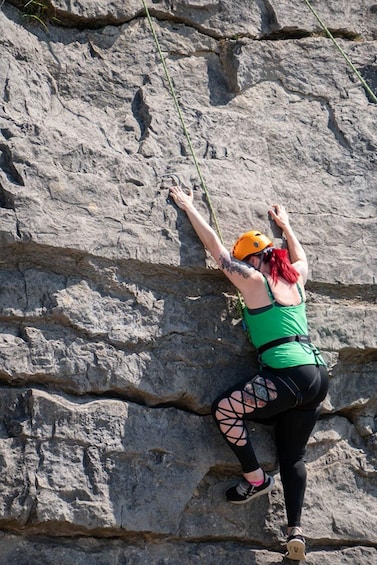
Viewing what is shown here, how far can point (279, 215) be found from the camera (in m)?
5.30

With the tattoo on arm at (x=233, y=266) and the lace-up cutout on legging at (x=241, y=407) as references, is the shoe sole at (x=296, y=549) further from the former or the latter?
the tattoo on arm at (x=233, y=266)

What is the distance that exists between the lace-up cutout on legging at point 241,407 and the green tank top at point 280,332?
0.15 m

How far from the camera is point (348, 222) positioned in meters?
5.50

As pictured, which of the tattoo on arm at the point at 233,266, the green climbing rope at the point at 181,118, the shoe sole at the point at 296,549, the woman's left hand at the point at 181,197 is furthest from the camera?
the green climbing rope at the point at 181,118

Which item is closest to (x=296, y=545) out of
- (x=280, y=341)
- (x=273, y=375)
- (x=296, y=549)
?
(x=296, y=549)

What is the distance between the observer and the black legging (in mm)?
4723

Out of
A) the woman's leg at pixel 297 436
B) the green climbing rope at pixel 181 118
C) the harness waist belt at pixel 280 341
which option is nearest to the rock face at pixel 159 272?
the green climbing rope at pixel 181 118

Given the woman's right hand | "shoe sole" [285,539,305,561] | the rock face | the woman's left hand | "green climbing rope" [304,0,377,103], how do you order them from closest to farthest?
the rock face → "shoe sole" [285,539,305,561] → the woman's left hand → the woman's right hand → "green climbing rope" [304,0,377,103]

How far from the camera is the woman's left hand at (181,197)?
5.06 m

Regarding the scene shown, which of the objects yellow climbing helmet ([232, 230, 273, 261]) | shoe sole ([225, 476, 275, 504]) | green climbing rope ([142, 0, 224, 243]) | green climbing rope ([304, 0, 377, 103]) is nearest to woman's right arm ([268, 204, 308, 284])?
yellow climbing helmet ([232, 230, 273, 261])

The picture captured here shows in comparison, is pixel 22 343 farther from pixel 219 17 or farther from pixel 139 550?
pixel 219 17

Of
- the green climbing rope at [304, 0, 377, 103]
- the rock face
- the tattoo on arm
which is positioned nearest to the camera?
the rock face

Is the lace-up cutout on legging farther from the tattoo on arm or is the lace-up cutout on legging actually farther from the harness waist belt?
the tattoo on arm

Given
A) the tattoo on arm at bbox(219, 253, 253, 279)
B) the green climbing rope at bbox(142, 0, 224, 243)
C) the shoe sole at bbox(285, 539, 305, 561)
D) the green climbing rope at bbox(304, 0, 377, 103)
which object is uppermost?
the green climbing rope at bbox(304, 0, 377, 103)
